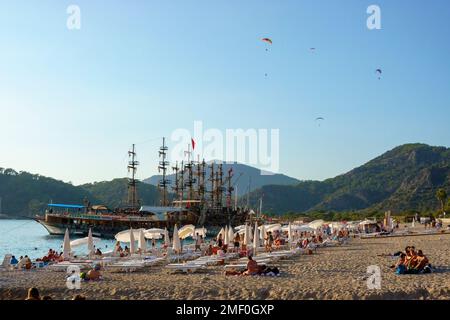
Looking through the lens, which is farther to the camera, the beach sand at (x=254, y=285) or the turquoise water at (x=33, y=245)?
the turquoise water at (x=33, y=245)

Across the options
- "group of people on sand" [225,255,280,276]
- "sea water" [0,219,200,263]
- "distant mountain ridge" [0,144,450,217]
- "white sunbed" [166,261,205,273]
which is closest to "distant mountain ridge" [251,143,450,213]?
"distant mountain ridge" [0,144,450,217]

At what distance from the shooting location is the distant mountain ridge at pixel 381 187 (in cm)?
12211

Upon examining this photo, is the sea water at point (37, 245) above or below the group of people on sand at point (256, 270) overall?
below

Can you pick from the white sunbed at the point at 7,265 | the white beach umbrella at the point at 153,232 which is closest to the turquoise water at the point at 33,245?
the white beach umbrella at the point at 153,232

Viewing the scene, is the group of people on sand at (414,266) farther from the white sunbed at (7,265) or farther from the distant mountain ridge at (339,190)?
the distant mountain ridge at (339,190)

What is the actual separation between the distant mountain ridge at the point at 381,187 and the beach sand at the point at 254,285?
335 ft

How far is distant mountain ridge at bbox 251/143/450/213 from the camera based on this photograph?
12211 centimetres

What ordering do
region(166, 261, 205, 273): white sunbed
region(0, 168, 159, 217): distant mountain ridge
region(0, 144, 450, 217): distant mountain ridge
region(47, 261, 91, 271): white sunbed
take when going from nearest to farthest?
region(166, 261, 205, 273): white sunbed → region(47, 261, 91, 271): white sunbed → region(0, 144, 450, 217): distant mountain ridge → region(0, 168, 159, 217): distant mountain ridge

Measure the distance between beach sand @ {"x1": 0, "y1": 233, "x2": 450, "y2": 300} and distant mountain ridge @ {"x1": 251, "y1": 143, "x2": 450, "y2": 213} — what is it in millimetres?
102144

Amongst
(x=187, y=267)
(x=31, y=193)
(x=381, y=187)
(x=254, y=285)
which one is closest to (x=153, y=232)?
(x=187, y=267)

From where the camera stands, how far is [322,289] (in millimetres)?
13109

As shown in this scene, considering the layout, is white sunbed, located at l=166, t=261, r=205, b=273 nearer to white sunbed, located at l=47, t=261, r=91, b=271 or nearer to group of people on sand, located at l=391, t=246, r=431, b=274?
white sunbed, located at l=47, t=261, r=91, b=271

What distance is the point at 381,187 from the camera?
151 m
